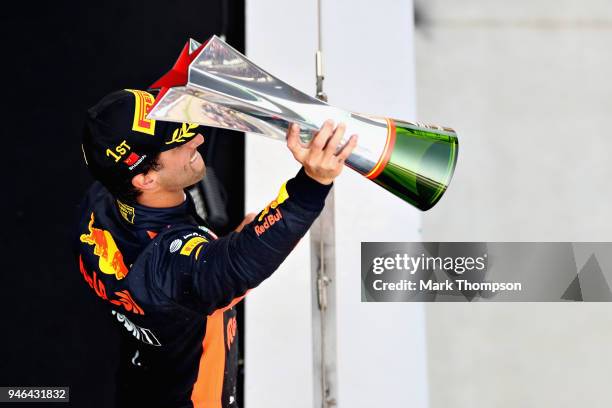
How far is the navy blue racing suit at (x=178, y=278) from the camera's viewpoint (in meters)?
0.80

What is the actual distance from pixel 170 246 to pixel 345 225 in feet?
2.09

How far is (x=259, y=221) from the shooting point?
807 mm

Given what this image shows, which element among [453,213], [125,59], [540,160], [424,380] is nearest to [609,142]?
[540,160]

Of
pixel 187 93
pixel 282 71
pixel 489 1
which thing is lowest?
pixel 187 93

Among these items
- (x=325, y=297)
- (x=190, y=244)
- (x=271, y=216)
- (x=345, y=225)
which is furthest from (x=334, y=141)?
(x=345, y=225)

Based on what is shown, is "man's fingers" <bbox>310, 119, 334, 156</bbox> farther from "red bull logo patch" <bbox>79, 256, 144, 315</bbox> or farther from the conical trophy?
"red bull logo patch" <bbox>79, 256, 144, 315</bbox>

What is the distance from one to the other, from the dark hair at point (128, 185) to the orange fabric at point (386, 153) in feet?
1.03

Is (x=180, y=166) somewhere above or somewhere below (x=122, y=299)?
above

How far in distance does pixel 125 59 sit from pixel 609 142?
3.78 ft

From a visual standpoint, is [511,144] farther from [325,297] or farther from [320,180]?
[320,180]

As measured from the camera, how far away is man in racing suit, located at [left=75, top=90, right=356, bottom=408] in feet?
2.60

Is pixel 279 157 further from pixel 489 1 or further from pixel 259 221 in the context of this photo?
pixel 259 221

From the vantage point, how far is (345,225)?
1520 mm

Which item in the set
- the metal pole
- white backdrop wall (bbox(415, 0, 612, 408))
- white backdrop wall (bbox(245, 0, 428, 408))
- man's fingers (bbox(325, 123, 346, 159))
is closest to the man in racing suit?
man's fingers (bbox(325, 123, 346, 159))
